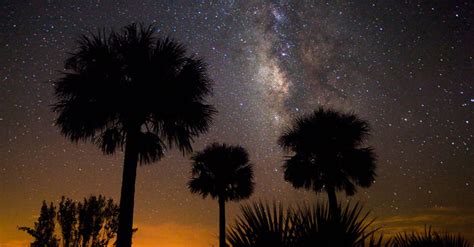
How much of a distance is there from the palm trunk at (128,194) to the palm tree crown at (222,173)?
1277 cm

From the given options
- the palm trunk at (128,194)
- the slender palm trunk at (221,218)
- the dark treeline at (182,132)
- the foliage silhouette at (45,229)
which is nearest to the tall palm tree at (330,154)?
the dark treeline at (182,132)

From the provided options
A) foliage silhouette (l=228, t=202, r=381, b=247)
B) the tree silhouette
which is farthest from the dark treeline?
the tree silhouette

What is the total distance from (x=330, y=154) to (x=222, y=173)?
297 inches

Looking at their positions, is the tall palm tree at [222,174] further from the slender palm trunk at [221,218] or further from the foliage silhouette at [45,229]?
the foliage silhouette at [45,229]

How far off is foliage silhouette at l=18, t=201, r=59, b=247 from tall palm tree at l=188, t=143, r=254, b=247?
40.5 feet

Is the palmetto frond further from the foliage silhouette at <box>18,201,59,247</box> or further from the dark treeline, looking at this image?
the foliage silhouette at <box>18,201,59,247</box>

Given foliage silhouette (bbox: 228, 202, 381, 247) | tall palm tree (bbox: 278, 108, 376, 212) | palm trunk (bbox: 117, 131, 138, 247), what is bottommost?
foliage silhouette (bbox: 228, 202, 381, 247)

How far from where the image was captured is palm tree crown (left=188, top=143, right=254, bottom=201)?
23.7 m

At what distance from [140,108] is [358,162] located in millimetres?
12488

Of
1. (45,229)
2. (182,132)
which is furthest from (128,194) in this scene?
(45,229)

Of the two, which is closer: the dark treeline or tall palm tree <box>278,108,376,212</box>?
the dark treeline

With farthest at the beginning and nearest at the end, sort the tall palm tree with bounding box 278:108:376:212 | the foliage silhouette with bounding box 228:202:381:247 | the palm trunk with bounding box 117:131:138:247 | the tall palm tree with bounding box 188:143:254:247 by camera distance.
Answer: the tall palm tree with bounding box 188:143:254:247 < the tall palm tree with bounding box 278:108:376:212 < the palm trunk with bounding box 117:131:138:247 < the foliage silhouette with bounding box 228:202:381:247

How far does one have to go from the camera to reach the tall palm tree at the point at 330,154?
19.4 meters

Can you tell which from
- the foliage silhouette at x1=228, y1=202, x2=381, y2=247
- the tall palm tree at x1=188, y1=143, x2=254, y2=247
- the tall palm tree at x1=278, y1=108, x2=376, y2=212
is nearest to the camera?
the foliage silhouette at x1=228, y1=202, x2=381, y2=247
